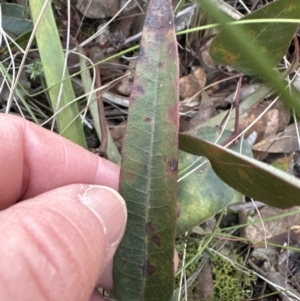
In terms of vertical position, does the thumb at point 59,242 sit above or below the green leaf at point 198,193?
above

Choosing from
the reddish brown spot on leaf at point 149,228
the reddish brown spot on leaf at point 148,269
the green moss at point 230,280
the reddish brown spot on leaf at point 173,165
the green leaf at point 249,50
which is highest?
the green leaf at point 249,50

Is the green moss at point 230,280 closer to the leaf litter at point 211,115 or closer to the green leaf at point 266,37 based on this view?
the leaf litter at point 211,115

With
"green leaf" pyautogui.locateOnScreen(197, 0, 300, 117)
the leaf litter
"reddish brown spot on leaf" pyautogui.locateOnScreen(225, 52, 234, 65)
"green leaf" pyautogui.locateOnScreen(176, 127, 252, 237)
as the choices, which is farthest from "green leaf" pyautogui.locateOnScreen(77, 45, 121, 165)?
"green leaf" pyautogui.locateOnScreen(197, 0, 300, 117)

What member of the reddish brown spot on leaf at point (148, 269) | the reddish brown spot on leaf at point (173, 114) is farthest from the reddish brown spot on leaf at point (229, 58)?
the reddish brown spot on leaf at point (148, 269)

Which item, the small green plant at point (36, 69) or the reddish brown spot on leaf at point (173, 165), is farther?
the small green plant at point (36, 69)

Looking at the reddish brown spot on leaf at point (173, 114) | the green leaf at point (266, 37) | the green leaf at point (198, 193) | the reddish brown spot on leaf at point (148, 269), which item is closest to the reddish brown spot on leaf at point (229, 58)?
the green leaf at point (266, 37)

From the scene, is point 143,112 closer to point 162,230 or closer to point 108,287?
point 162,230

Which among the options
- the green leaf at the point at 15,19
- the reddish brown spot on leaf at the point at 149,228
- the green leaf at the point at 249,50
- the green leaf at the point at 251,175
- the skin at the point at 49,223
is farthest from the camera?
the green leaf at the point at 15,19

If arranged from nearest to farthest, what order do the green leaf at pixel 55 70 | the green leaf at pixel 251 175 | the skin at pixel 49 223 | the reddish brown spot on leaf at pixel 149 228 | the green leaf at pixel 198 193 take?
the green leaf at pixel 251 175
the skin at pixel 49 223
the reddish brown spot on leaf at pixel 149 228
the green leaf at pixel 198 193
the green leaf at pixel 55 70
